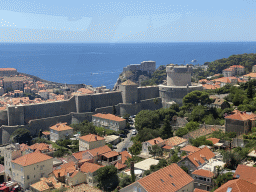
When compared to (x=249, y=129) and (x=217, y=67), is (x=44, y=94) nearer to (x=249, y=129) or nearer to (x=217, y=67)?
(x=217, y=67)

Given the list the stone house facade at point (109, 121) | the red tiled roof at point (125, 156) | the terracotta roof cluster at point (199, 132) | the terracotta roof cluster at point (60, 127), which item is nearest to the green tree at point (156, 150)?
the red tiled roof at point (125, 156)

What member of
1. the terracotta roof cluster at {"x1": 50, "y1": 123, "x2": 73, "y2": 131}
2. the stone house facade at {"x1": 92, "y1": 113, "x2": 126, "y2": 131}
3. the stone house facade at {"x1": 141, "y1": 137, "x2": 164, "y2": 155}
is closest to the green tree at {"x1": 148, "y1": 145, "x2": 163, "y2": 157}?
the stone house facade at {"x1": 141, "y1": 137, "x2": 164, "y2": 155}

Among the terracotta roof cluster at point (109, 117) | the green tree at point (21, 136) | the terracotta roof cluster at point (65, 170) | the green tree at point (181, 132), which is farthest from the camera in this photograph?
the terracotta roof cluster at point (109, 117)

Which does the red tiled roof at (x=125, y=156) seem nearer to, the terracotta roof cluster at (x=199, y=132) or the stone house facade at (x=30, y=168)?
the terracotta roof cluster at (x=199, y=132)

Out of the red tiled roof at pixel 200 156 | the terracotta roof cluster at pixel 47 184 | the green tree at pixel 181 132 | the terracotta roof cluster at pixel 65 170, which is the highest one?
the red tiled roof at pixel 200 156

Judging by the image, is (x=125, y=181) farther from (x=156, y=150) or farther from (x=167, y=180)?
(x=156, y=150)

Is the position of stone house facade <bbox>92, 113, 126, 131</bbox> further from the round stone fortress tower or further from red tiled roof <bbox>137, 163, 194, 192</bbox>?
red tiled roof <bbox>137, 163, 194, 192</bbox>

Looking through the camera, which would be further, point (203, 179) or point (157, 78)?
point (157, 78)

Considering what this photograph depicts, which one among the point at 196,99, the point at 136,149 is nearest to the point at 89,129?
the point at 136,149
